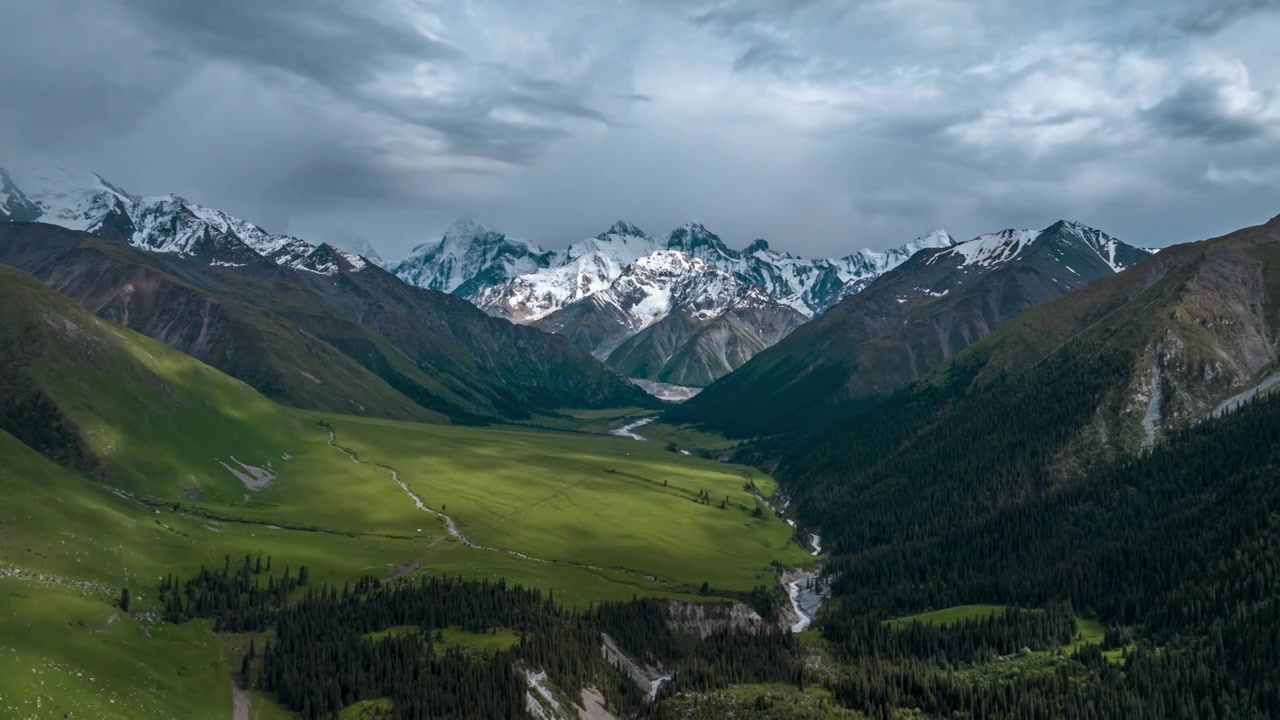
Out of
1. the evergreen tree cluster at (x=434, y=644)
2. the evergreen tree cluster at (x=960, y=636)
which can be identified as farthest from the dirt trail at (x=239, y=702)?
the evergreen tree cluster at (x=960, y=636)

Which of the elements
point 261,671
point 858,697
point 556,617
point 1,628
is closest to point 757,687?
point 858,697

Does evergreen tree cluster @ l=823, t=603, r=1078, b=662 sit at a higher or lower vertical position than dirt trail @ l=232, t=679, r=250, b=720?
higher

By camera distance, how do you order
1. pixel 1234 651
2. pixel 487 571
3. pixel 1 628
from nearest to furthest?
pixel 1 628 → pixel 1234 651 → pixel 487 571

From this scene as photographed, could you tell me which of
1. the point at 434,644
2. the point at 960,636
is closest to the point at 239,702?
the point at 434,644

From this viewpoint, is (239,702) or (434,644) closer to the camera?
(239,702)

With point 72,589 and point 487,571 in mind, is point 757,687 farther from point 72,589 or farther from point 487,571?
point 72,589

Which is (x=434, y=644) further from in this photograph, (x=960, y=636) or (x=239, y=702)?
(x=960, y=636)

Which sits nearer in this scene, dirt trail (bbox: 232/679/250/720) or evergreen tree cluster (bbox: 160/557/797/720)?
dirt trail (bbox: 232/679/250/720)

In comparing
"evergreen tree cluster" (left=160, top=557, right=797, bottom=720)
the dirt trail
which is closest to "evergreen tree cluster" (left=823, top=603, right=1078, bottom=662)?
"evergreen tree cluster" (left=160, top=557, right=797, bottom=720)

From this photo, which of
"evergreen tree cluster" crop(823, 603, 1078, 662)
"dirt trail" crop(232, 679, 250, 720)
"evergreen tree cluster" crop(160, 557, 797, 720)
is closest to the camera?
"dirt trail" crop(232, 679, 250, 720)

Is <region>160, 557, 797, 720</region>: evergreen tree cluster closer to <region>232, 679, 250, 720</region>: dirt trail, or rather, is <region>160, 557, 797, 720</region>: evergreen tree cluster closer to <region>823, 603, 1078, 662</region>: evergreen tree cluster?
<region>232, 679, 250, 720</region>: dirt trail

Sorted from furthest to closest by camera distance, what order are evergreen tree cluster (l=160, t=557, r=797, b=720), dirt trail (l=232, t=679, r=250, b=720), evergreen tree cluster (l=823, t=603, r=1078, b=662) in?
evergreen tree cluster (l=823, t=603, r=1078, b=662), evergreen tree cluster (l=160, t=557, r=797, b=720), dirt trail (l=232, t=679, r=250, b=720)
